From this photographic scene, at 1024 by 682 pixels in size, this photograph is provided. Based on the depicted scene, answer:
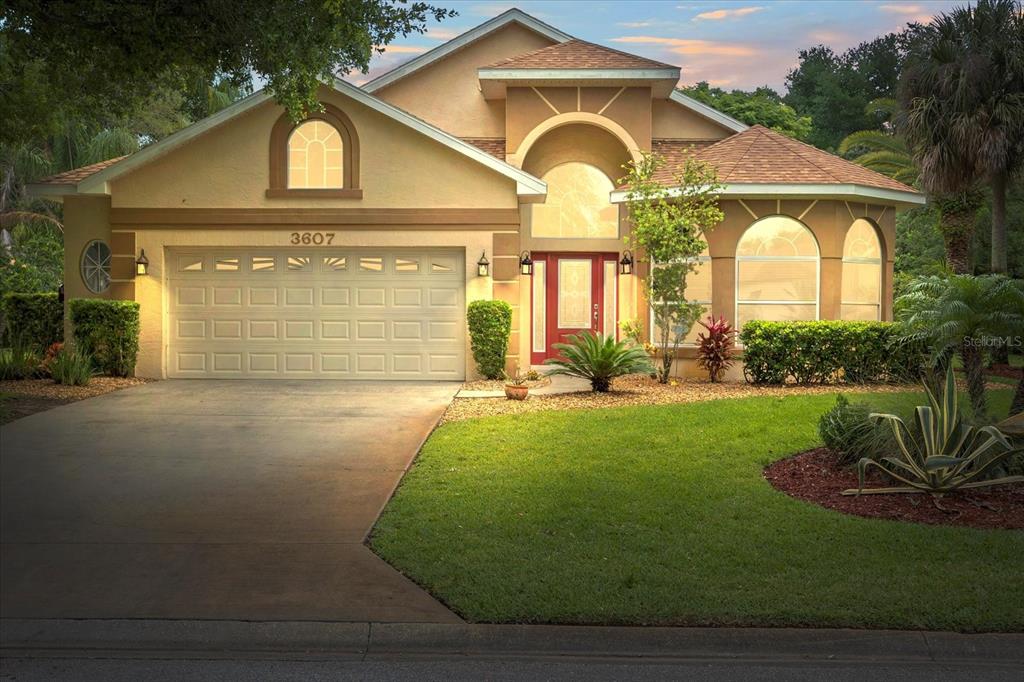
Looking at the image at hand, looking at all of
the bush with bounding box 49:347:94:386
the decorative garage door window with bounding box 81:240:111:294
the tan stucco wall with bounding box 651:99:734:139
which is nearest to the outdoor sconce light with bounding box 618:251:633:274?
the tan stucco wall with bounding box 651:99:734:139

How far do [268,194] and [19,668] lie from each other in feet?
43.5

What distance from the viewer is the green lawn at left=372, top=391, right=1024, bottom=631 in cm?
648

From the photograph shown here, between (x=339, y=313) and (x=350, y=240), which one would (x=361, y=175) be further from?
(x=339, y=313)

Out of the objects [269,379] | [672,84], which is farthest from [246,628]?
[672,84]

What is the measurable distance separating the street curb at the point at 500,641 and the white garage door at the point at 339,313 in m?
12.2

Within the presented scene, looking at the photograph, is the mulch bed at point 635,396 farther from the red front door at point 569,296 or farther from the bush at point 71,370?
the bush at point 71,370

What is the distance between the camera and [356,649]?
621cm

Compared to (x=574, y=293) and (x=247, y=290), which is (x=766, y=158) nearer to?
(x=574, y=293)

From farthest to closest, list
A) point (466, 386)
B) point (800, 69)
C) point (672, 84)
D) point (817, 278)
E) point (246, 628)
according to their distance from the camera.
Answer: point (800, 69), point (672, 84), point (817, 278), point (466, 386), point (246, 628)

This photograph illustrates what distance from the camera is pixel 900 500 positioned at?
8.98 meters

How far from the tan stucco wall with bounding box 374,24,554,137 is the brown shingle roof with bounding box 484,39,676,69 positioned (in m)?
1.58

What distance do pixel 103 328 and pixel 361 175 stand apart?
17.1 ft

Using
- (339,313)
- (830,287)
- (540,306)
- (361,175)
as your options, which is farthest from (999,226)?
(339,313)

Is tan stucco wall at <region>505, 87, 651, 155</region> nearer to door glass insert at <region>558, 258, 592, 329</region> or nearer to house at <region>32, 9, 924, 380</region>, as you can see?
house at <region>32, 9, 924, 380</region>
